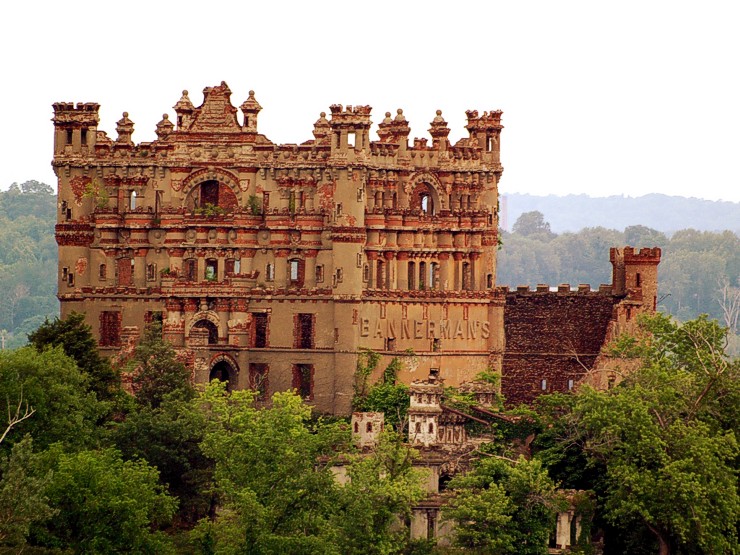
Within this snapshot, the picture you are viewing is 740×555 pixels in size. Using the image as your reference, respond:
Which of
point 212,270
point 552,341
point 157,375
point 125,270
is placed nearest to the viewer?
point 157,375

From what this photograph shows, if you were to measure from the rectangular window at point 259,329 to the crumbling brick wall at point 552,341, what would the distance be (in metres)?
13.4

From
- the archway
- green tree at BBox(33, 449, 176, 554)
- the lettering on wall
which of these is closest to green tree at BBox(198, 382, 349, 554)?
green tree at BBox(33, 449, 176, 554)

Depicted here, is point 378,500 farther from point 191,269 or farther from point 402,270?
point 191,269

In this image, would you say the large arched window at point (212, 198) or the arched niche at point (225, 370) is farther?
the large arched window at point (212, 198)

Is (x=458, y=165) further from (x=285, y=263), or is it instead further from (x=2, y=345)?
(x=2, y=345)

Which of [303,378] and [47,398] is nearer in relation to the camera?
[47,398]

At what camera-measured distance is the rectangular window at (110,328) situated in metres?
116

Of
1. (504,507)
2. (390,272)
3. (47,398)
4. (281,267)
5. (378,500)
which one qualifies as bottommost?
(504,507)

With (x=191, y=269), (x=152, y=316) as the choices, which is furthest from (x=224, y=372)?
(x=191, y=269)

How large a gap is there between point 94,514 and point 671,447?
22.6 metres

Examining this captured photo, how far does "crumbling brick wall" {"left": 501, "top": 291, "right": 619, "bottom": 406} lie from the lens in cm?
12212

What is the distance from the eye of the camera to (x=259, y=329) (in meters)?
115

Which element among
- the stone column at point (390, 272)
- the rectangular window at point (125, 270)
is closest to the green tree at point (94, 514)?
the rectangular window at point (125, 270)

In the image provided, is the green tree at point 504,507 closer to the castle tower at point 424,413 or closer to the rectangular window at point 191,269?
the castle tower at point 424,413
